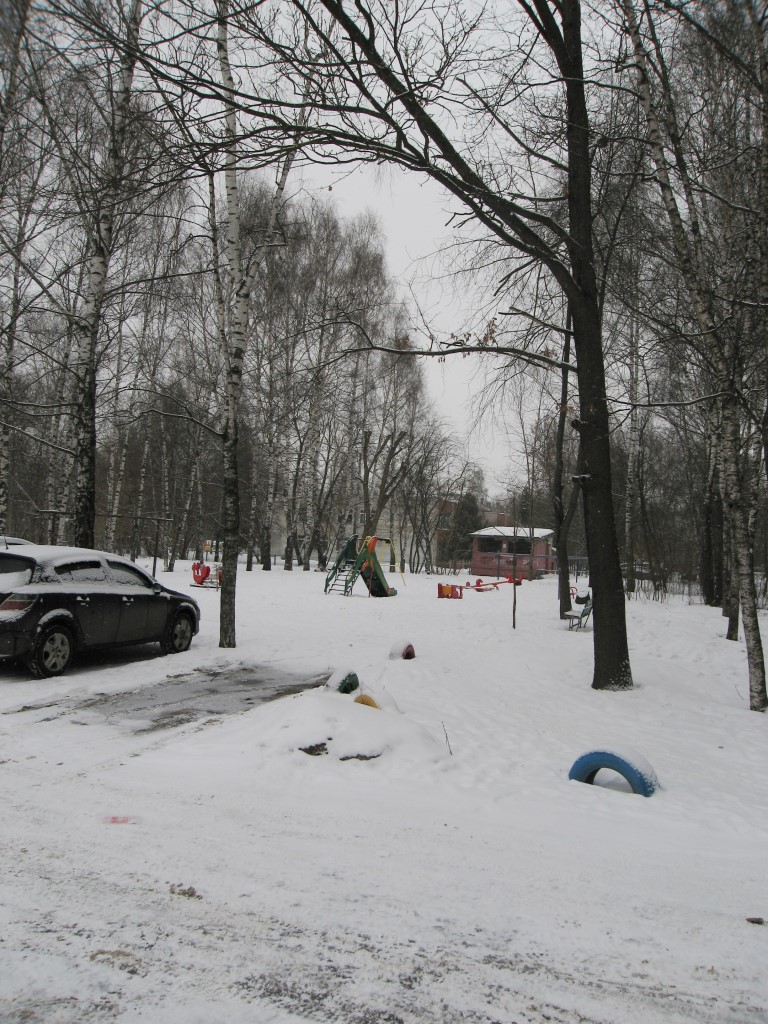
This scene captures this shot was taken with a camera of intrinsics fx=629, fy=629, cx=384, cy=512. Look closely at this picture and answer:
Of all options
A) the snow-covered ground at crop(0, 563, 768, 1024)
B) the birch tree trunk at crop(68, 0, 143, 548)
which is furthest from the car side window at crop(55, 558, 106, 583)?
the birch tree trunk at crop(68, 0, 143, 548)

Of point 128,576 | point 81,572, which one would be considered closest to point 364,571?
point 128,576

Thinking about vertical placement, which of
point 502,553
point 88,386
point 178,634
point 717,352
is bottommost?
point 178,634

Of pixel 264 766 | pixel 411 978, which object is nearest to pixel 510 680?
pixel 264 766

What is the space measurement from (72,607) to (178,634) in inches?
82.6

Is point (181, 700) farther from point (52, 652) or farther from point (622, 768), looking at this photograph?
point (622, 768)

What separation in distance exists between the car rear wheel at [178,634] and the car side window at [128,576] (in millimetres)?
676

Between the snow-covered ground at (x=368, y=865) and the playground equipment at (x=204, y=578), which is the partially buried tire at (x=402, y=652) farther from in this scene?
the playground equipment at (x=204, y=578)

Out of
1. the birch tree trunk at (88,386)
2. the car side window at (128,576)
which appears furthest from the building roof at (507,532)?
the car side window at (128,576)

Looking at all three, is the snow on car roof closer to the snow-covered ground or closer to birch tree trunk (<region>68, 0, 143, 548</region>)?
the snow-covered ground

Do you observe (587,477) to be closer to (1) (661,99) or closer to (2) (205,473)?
(1) (661,99)

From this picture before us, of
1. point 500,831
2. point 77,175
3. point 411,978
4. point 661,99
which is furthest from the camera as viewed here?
point 661,99

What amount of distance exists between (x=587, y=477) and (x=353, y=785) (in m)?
5.82

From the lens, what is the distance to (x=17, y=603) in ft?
23.0

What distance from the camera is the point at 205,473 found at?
1396 inches
